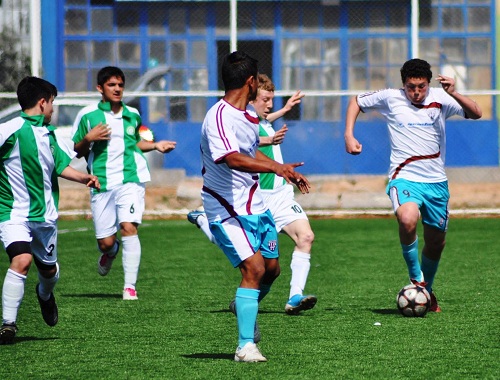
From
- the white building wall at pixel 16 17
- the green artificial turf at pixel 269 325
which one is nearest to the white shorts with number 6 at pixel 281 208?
the green artificial turf at pixel 269 325

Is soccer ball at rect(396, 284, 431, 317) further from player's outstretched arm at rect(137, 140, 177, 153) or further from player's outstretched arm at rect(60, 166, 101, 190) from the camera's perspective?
player's outstretched arm at rect(137, 140, 177, 153)

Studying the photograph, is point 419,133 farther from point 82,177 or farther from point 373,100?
point 82,177

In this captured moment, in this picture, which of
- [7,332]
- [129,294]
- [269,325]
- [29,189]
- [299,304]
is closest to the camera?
[7,332]

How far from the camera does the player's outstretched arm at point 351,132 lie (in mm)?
8578

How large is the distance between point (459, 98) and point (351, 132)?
0.81 m

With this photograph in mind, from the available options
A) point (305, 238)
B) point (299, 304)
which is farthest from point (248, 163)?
point (305, 238)

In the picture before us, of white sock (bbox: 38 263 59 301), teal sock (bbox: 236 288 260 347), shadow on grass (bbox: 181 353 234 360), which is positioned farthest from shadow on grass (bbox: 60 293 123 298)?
teal sock (bbox: 236 288 260 347)

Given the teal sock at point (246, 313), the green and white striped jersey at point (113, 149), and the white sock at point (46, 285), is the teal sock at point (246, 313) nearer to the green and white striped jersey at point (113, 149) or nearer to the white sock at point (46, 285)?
the white sock at point (46, 285)

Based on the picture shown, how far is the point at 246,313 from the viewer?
6.67 m

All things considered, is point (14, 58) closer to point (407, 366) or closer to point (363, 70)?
point (363, 70)

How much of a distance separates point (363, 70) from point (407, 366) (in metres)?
15.6

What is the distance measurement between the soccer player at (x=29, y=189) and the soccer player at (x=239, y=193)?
117 cm

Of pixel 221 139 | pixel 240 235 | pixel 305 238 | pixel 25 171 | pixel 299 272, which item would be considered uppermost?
pixel 221 139

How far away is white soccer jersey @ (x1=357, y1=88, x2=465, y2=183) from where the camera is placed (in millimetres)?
8984
